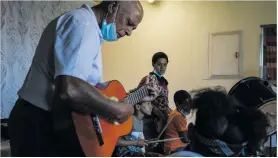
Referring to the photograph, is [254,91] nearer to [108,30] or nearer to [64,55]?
[108,30]

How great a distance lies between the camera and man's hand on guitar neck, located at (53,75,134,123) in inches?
25.5

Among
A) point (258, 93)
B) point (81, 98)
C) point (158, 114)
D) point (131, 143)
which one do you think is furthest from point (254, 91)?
point (81, 98)

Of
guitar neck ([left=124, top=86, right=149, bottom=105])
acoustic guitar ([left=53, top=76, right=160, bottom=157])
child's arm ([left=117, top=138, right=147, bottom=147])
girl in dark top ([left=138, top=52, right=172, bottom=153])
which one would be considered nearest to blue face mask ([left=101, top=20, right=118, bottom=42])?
acoustic guitar ([left=53, top=76, right=160, bottom=157])

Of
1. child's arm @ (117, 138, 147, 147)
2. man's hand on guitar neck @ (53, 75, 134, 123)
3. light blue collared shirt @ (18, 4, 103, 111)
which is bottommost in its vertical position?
child's arm @ (117, 138, 147, 147)

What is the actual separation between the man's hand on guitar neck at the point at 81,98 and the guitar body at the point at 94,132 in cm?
9

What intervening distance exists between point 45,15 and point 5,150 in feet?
3.31

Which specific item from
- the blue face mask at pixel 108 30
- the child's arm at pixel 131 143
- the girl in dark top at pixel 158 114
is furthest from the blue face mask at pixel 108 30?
the girl in dark top at pixel 158 114

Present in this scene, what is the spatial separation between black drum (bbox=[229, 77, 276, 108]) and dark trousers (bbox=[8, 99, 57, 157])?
806 mm

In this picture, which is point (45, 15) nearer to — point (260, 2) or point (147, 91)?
point (147, 91)

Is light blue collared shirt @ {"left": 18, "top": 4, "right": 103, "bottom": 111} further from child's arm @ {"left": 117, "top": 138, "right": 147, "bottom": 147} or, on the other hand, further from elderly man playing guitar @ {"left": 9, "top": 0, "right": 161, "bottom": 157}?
child's arm @ {"left": 117, "top": 138, "right": 147, "bottom": 147}

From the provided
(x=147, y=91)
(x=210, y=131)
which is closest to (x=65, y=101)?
(x=210, y=131)

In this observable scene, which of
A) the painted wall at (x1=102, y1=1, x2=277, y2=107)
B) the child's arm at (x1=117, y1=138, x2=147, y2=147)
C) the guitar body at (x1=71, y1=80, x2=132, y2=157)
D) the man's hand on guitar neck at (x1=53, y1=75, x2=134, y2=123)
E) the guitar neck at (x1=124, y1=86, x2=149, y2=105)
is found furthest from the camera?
the painted wall at (x1=102, y1=1, x2=277, y2=107)

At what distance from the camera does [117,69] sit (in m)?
2.68

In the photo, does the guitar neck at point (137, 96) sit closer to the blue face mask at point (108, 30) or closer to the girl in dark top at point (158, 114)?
the blue face mask at point (108, 30)
